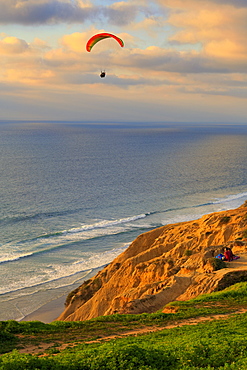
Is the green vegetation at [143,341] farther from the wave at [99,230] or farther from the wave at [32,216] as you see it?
the wave at [32,216]

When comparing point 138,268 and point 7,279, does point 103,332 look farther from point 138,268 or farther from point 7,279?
point 7,279

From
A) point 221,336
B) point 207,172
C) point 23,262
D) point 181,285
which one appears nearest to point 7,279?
point 23,262

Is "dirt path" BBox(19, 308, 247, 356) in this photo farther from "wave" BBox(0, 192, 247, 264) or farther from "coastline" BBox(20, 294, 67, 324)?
"wave" BBox(0, 192, 247, 264)

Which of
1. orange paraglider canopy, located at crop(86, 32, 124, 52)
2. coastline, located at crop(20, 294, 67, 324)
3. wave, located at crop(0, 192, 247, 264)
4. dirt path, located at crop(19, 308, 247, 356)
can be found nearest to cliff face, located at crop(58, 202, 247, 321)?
coastline, located at crop(20, 294, 67, 324)

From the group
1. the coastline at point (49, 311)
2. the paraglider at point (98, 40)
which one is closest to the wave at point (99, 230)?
the coastline at point (49, 311)

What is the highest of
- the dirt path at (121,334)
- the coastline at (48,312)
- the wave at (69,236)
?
the dirt path at (121,334)
